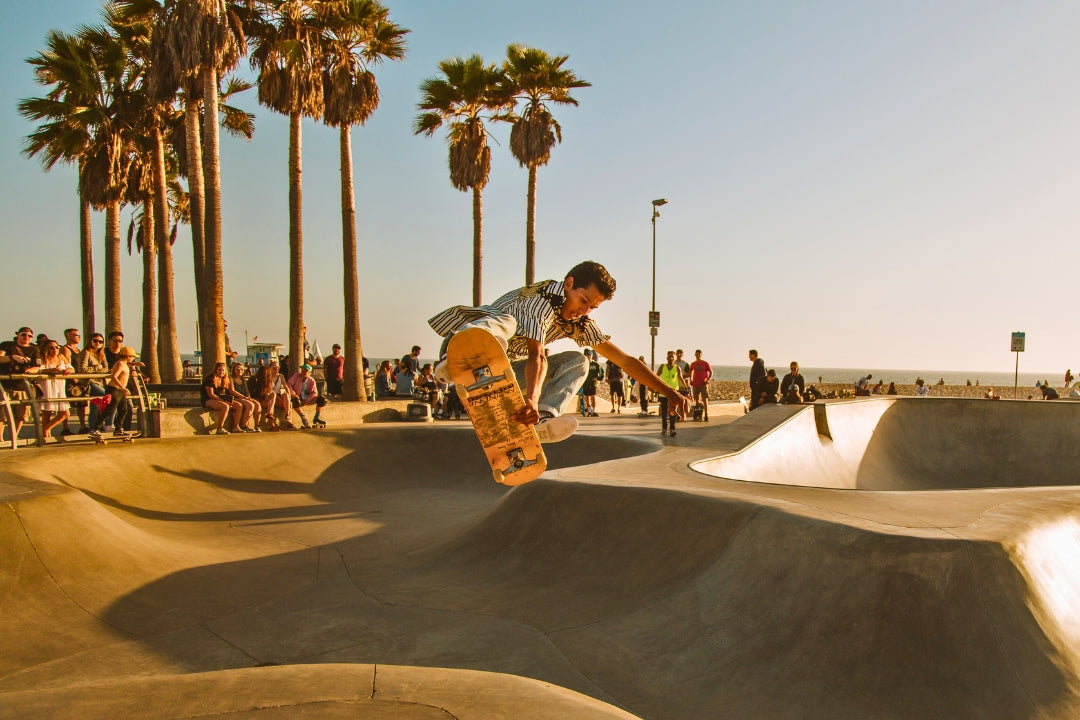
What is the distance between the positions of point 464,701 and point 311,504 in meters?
7.90

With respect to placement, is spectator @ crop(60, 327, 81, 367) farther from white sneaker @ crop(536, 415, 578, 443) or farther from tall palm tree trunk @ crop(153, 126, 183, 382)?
white sneaker @ crop(536, 415, 578, 443)

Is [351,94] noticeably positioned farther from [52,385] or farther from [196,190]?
[52,385]

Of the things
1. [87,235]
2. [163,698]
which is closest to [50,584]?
[163,698]

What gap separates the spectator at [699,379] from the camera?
16.3 m

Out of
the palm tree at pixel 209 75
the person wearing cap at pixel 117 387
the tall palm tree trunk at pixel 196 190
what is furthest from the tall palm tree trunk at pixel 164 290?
the person wearing cap at pixel 117 387


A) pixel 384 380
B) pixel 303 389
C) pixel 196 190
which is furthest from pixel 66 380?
pixel 384 380

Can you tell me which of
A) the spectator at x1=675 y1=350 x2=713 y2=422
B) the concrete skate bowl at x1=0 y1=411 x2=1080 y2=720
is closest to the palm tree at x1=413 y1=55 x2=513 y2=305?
the spectator at x1=675 y1=350 x2=713 y2=422

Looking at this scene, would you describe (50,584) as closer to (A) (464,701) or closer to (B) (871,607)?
(A) (464,701)

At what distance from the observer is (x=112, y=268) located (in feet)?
65.4

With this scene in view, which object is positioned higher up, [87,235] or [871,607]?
[87,235]

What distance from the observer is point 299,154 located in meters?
16.5

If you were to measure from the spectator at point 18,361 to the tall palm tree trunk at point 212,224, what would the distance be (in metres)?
4.29

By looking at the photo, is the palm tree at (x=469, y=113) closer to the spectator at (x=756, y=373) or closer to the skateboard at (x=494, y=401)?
the spectator at (x=756, y=373)

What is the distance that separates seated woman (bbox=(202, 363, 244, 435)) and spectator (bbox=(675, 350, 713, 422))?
378 inches
